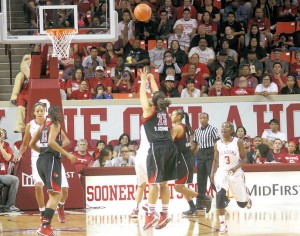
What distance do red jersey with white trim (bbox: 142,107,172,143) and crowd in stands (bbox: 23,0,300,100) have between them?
5377 mm

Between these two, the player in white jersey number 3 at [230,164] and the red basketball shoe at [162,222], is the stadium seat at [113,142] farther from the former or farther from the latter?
the red basketball shoe at [162,222]

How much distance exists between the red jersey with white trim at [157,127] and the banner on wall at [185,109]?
6078 millimetres

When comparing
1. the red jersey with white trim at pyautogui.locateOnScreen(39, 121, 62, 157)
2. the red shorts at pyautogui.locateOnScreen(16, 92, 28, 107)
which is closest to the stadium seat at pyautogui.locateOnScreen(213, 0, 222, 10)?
the red shorts at pyautogui.locateOnScreen(16, 92, 28, 107)

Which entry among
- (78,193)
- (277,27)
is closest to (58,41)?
(78,193)

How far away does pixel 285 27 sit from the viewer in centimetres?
2297

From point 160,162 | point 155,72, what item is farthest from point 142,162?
point 155,72

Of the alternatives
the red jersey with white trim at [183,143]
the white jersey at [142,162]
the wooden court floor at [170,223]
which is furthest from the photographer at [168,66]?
the white jersey at [142,162]

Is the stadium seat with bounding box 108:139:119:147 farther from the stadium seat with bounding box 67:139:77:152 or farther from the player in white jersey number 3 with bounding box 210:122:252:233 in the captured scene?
the player in white jersey number 3 with bounding box 210:122:252:233

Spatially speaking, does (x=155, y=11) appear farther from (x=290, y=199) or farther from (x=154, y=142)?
(x=154, y=142)

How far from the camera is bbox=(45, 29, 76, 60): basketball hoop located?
15.7 m

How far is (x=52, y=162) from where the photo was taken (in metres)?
12.9

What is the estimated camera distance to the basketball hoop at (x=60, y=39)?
51.4ft

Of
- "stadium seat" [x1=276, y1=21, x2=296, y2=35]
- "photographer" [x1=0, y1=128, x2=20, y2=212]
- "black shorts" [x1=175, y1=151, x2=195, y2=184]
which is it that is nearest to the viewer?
"black shorts" [x1=175, y1=151, x2=195, y2=184]

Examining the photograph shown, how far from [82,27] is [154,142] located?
3.86 meters
